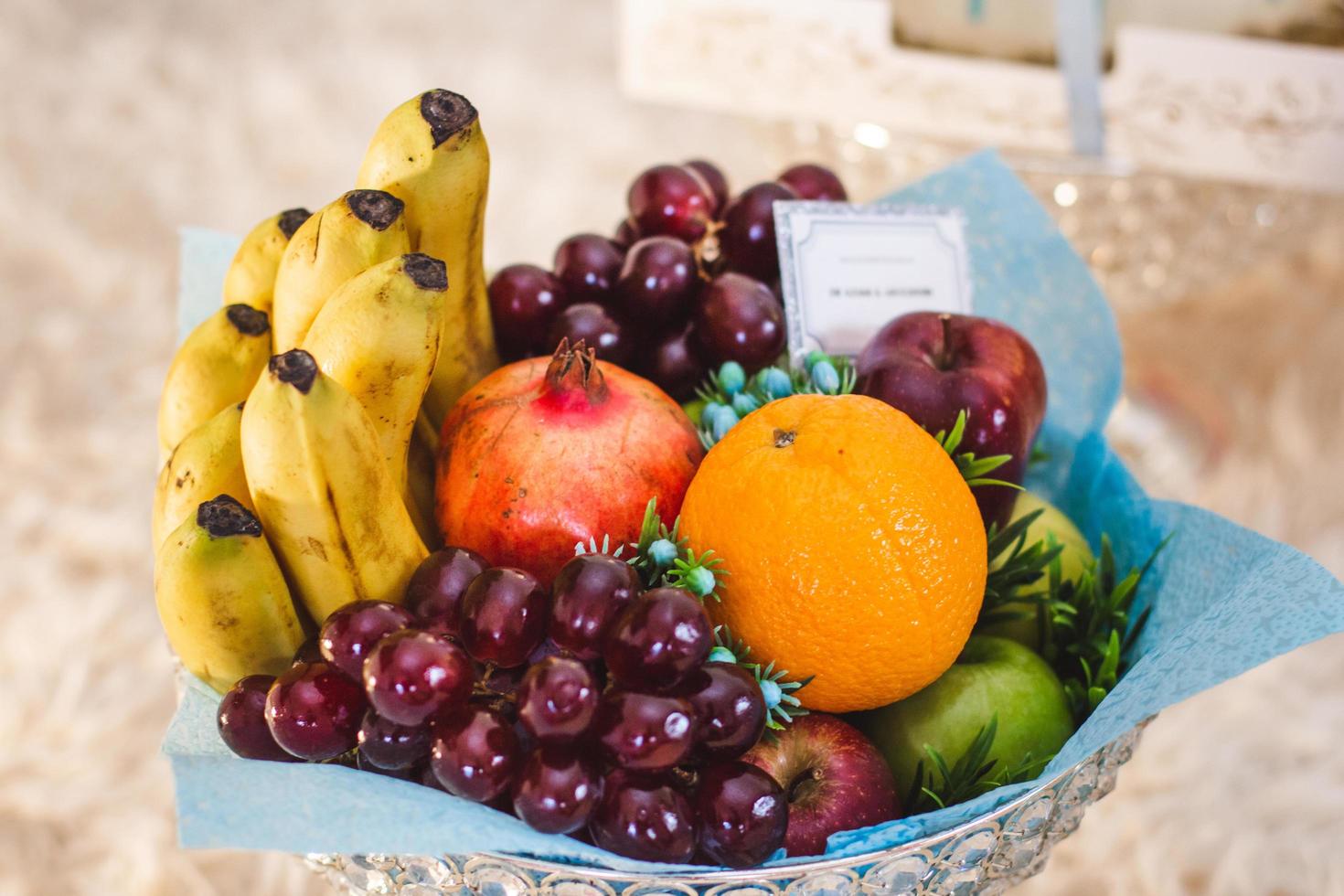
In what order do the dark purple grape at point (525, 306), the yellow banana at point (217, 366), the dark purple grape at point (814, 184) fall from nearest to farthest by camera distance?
the yellow banana at point (217, 366) < the dark purple grape at point (525, 306) < the dark purple grape at point (814, 184)

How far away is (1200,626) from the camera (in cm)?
54

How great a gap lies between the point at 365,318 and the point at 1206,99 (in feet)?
3.19

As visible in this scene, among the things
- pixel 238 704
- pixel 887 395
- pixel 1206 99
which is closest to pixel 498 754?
pixel 238 704

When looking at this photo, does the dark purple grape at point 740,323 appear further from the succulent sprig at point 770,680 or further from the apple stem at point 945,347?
the succulent sprig at point 770,680

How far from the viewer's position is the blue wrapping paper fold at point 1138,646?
0.44 metres

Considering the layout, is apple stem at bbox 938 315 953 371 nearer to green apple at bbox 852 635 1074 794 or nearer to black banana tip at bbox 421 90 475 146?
green apple at bbox 852 635 1074 794

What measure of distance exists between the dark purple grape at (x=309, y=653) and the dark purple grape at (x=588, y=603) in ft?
0.40

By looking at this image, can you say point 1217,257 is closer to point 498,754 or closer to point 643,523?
point 643,523

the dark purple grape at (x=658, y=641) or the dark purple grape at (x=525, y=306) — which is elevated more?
the dark purple grape at (x=525, y=306)

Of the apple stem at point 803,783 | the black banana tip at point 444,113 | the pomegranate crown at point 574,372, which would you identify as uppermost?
the black banana tip at point 444,113

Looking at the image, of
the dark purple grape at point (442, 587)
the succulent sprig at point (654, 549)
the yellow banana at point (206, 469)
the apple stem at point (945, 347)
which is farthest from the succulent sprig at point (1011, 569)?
the yellow banana at point (206, 469)

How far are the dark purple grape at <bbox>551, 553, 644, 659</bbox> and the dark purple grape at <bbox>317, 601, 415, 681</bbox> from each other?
0.07m

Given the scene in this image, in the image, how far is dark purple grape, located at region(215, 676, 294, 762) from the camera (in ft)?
1.68

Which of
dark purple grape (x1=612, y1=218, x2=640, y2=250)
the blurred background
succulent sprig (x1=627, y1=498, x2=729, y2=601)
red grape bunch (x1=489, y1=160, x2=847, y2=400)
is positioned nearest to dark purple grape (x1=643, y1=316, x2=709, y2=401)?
red grape bunch (x1=489, y1=160, x2=847, y2=400)
